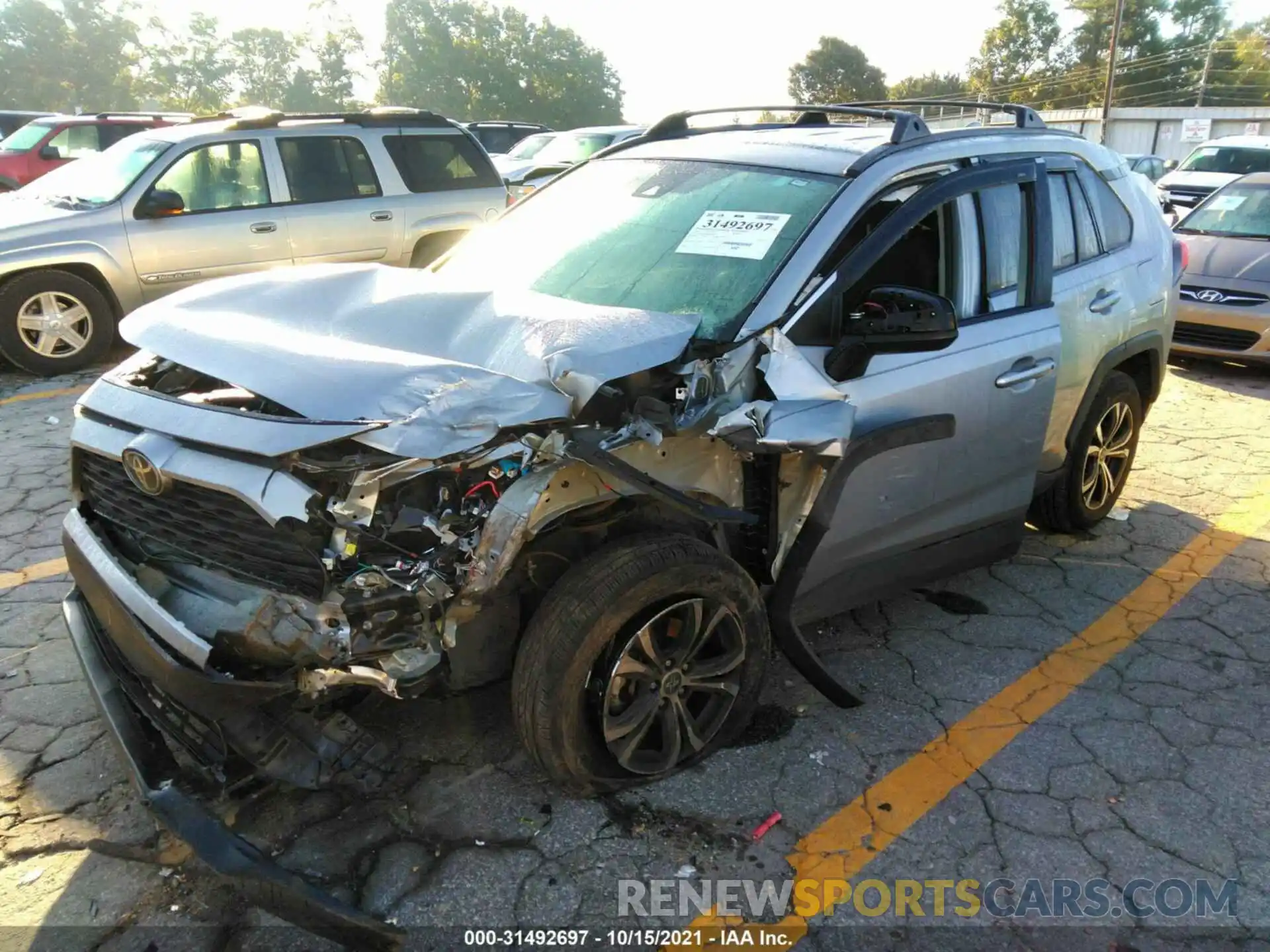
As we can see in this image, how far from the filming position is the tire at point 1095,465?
425 cm

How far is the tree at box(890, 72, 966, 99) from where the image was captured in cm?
6362

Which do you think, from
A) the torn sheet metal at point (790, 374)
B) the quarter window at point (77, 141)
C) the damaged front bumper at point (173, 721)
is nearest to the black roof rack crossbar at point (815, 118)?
the torn sheet metal at point (790, 374)

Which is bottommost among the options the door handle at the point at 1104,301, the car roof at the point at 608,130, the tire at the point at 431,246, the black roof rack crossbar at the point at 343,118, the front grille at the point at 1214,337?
the front grille at the point at 1214,337

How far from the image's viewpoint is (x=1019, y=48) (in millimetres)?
64188

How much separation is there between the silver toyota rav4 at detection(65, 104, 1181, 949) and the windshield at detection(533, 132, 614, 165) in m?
10.5

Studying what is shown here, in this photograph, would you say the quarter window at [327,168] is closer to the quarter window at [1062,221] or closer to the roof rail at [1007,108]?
the roof rail at [1007,108]

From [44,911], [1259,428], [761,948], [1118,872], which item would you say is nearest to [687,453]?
[761,948]

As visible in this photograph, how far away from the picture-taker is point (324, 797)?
2.76 meters

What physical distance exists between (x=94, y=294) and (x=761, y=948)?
7027mm

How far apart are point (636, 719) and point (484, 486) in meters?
0.84

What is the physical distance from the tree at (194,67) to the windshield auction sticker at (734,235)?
56162 millimetres

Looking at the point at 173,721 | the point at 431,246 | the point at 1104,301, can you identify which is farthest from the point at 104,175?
the point at 1104,301

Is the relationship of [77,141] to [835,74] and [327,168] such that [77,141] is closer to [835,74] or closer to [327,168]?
[327,168]

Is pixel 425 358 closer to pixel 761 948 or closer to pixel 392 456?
pixel 392 456
